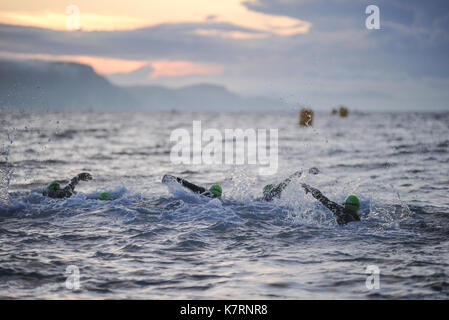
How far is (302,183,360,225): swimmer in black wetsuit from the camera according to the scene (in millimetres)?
10234

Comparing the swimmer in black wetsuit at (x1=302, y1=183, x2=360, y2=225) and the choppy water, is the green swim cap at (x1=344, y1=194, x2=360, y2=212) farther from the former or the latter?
the choppy water

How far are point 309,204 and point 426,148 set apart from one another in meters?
22.2

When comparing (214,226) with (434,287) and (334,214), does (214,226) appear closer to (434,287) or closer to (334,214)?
(334,214)

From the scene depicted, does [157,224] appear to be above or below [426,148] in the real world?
below

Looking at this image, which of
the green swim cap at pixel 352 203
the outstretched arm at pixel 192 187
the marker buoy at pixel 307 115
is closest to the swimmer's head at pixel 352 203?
the green swim cap at pixel 352 203

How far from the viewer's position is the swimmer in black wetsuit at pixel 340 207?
1023 cm

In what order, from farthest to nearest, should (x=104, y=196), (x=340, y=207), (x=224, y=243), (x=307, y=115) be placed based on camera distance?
(x=307, y=115)
(x=104, y=196)
(x=340, y=207)
(x=224, y=243)

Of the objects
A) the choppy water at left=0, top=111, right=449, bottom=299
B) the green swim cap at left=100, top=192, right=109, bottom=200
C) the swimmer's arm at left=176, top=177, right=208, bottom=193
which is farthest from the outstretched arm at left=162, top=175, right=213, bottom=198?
the green swim cap at left=100, top=192, right=109, bottom=200

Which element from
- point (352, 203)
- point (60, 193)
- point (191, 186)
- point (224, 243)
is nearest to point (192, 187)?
point (191, 186)

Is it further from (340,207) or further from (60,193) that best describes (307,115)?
(60,193)

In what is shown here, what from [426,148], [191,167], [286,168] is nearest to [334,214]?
[286,168]

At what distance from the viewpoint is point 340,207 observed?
416 inches

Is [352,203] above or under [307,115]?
under
